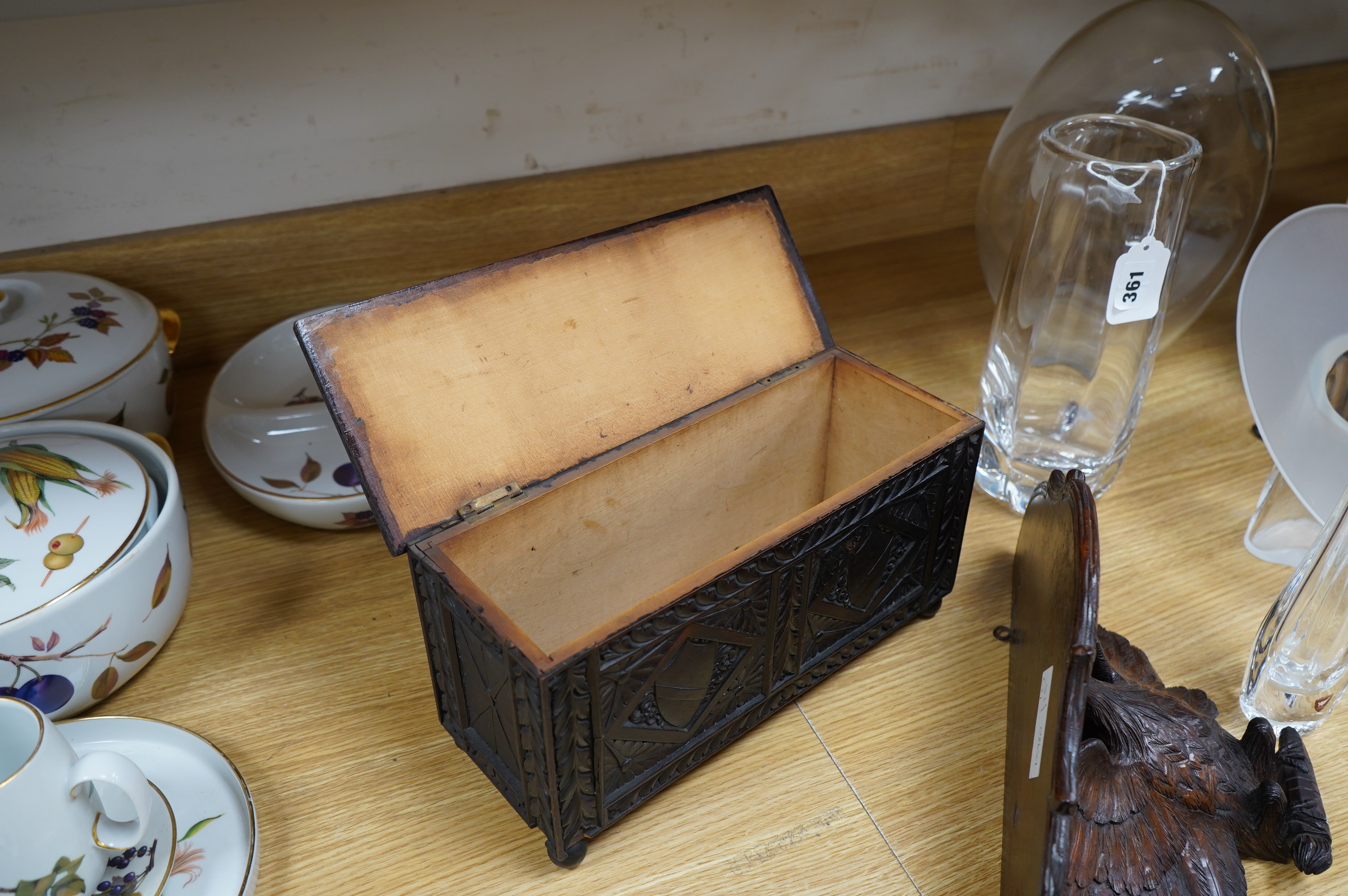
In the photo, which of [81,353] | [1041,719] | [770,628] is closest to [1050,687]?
[1041,719]

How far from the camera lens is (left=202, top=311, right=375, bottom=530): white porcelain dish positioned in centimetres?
67

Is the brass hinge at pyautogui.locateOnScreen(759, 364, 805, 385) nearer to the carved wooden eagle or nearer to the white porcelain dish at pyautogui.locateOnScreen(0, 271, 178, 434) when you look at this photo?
the carved wooden eagle

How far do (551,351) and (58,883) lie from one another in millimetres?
355

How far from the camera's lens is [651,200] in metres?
0.92

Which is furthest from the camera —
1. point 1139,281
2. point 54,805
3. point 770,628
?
point 1139,281

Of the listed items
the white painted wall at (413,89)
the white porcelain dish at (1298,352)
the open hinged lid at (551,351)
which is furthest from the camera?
the white painted wall at (413,89)

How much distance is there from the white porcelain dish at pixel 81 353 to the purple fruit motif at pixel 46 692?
0.61ft

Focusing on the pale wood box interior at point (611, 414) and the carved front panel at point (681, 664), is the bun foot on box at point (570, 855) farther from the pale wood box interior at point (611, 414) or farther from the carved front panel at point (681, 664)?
the pale wood box interior at point (611, 414)

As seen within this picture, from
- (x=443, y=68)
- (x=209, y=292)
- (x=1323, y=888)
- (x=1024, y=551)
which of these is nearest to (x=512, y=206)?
(x=443, y=68)

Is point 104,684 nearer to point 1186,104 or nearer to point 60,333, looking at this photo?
point 60,333

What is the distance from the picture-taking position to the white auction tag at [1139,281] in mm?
628

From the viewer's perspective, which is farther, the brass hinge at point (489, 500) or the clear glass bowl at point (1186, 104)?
the clear glass bowl at point (1186, 104)

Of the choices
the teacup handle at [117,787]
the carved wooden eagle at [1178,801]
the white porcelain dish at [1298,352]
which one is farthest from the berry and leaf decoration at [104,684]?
the white porcelain dish at [1298,352]

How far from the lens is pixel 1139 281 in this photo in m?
0.64
